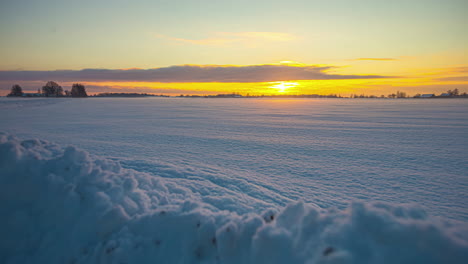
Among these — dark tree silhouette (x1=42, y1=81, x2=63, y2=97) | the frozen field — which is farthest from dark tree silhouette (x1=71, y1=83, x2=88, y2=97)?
the frozen field

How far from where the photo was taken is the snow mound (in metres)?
1.18

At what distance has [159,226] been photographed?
179 centimetres

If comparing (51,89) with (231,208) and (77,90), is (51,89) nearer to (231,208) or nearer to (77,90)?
(77,90)

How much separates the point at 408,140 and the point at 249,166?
515cm

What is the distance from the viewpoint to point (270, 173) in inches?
143

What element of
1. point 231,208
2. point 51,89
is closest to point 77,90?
point 51,89

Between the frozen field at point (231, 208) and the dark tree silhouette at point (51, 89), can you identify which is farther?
the dark tree silhouette at point (51, 89)

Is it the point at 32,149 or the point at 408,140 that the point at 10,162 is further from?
the point at 408,140

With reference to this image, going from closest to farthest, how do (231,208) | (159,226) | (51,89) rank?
(159,226) < (231,208) < (51,89)

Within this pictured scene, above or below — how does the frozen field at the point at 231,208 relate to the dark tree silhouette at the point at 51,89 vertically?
below

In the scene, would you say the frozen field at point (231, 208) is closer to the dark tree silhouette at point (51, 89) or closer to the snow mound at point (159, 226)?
the snow mound at point (159, 226)

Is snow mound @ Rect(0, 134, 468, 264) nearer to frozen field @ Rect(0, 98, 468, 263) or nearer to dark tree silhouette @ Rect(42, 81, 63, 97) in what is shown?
frozen field @ Rect(0, 98, 468, 263)

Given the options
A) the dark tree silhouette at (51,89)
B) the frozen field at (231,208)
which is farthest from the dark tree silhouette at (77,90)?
the frozen field at (231,208)

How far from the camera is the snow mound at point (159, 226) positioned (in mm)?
1179
